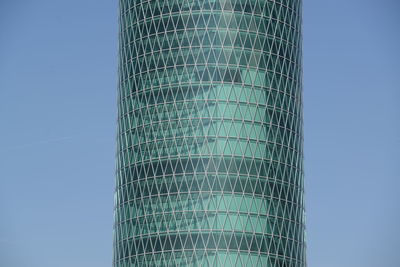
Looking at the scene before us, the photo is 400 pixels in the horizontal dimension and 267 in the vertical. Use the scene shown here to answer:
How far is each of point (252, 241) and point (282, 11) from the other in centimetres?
3844

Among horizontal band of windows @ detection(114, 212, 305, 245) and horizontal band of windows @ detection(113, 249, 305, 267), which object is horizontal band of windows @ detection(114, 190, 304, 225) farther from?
horizontal band of windows @ detection(113, 249, 305, 267)

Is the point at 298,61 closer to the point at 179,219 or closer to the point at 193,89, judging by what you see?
the point at 193,89

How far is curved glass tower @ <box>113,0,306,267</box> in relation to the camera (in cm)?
18162

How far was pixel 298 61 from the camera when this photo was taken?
198625 mm

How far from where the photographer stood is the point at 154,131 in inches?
7382

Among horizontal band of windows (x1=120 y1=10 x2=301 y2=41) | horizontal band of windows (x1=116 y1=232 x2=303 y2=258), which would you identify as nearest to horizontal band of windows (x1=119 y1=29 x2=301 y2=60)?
horizontal band of windows (x1=120 y1=10 x2=301 y2=41)

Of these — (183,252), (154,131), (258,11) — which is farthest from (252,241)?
(258,11)

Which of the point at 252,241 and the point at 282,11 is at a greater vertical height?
the point at 282,11

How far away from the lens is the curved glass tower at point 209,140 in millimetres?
181625

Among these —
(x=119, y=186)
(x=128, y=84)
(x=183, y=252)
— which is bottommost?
(x=183, y=252)

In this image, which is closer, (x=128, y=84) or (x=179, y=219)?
(x=179, y=219)

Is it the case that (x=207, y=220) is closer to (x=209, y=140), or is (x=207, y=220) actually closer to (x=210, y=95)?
(x=209, y=140)

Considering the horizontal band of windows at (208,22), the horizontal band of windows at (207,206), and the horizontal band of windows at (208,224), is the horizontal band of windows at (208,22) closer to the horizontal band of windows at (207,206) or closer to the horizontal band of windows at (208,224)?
the horizontal band of windows at (207,206)

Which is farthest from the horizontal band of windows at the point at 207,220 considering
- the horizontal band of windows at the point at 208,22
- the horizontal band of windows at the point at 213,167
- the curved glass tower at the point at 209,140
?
the horizontal band of windows at the point at 208,22
